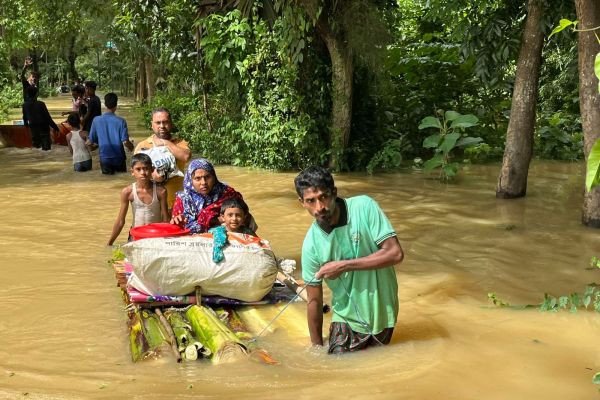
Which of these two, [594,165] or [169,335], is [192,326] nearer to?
[169,335]

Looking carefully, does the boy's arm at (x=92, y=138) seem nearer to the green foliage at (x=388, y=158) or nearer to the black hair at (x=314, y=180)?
the green foliage at (x=388, y=158)

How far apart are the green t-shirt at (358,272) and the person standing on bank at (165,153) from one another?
2.89 metres

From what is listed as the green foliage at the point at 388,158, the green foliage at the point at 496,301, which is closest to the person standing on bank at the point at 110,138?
the green foliage at the point at 388,158

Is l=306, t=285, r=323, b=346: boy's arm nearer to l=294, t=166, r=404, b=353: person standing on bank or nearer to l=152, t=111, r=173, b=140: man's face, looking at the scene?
l=294, t=166, r=404, b=353: person standing on bank

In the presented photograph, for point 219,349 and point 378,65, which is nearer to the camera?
point 219,349

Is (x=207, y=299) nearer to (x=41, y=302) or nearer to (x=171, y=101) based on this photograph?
(x=41, y=302)

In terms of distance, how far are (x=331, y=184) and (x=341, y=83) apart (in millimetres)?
8286

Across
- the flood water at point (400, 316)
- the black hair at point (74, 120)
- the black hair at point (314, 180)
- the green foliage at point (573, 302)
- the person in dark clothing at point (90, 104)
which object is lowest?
the flood water at point (400, 316)

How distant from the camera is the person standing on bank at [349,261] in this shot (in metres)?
3.76

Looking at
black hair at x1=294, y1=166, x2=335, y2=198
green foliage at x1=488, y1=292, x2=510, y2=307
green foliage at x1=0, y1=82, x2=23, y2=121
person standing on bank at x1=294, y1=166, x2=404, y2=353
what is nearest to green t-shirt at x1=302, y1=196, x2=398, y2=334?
person standing on bank at x1=294, y1=166, x2=404, y2=353

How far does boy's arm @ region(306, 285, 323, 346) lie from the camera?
3.97 metres

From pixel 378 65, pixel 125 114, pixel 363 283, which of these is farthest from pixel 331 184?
pixel 125 114

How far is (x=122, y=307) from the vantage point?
5430mm

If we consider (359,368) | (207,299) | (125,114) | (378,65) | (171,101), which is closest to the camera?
(359,368)
